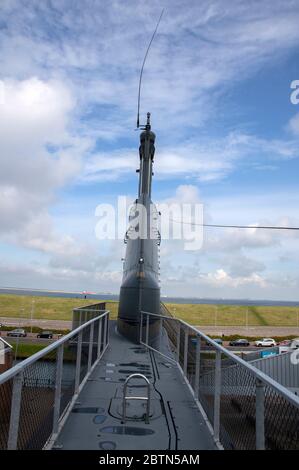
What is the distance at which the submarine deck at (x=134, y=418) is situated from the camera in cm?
459

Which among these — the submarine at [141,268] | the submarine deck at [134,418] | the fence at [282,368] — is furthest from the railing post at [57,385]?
the fence at [282,368]

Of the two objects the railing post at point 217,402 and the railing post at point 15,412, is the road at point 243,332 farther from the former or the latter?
the railing post at point 15,412

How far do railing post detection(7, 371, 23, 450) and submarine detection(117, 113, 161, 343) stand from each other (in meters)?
9.58

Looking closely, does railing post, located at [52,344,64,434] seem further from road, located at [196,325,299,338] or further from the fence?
road, located at [196,325,299,338]

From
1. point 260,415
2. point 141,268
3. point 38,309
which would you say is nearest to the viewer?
point 260,415

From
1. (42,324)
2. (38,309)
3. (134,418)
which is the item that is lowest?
(42,324)

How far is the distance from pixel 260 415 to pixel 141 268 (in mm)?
9905

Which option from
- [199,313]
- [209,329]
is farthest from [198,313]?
[209,329]

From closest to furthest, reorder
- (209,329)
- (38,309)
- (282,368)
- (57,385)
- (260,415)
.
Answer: (260,415) → (57,385) → (282,368) → (209,329) → (38,309)

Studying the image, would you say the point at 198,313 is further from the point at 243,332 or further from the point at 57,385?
the point at 57,385

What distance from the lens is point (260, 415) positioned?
3.18 meters
